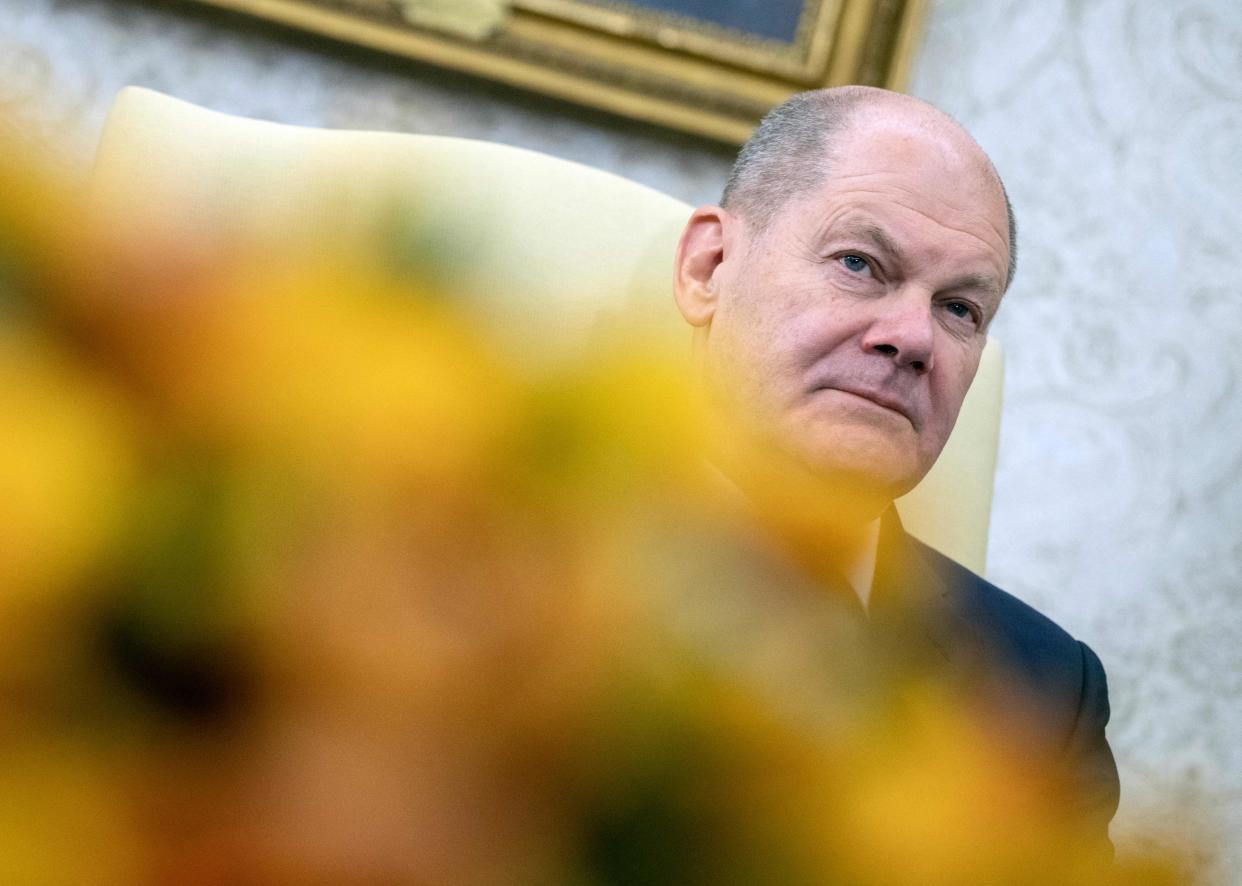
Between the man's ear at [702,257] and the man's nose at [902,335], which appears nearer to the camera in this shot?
the man's nose at [902,335]

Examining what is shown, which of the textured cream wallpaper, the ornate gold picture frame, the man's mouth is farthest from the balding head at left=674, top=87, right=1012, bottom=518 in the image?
the textured cream wallpaper

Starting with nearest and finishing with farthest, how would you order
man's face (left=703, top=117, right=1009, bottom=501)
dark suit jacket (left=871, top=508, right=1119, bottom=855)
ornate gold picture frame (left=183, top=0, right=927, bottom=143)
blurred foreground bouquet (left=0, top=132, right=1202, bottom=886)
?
blurred foreground bouquet (left=0, top=132, right=1202, bottom=886) < dark suit jacket (left=871, top=508, right=1119, bottom=855) < man's face (left=703, top=117, right=1009, bottom=501) < ornate gold picture frame (left=183, top=0, right=927, bottom=143)

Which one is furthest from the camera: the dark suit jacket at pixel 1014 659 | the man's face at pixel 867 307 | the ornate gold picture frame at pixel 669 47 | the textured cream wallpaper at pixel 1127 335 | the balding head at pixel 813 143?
the textured cream wallpaper at pixel 1127 335

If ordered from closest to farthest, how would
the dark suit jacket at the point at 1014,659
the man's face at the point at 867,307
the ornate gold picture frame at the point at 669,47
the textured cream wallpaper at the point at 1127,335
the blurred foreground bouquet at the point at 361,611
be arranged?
the blurred foreground bouquet at the point at 361,611, the dark suit jacket at the point at 1014,659, the man's face at the point at 867,307, the ornate gold picture frame at the point at 669,47, the textured cream wallpaper at the point at 1127,335

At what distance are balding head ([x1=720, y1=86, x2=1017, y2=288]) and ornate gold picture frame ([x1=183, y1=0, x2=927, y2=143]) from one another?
0.39m

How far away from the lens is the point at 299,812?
151 millimetres

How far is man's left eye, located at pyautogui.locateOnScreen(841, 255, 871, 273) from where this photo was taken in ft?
1.81

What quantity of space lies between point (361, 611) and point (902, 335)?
33 cm

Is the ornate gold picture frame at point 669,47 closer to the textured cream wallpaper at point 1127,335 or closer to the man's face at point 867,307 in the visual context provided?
the textured cream wallpaper at point 1127,335

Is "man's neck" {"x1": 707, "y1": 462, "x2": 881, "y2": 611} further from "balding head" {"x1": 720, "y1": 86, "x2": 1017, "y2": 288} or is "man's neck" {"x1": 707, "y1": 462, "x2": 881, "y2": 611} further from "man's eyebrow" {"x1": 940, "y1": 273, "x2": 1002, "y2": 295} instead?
"balding head" {"x1": 720, "y1": 86, "x2": 1017, "y2": 288}

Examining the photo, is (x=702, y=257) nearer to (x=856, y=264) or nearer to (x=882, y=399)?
(x=856, y=264)

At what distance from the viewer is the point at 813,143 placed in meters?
0.79

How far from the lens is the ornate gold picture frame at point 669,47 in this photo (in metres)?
1.25

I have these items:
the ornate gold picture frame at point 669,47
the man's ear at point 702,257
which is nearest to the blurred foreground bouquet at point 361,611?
the man's ear at point 702,257
